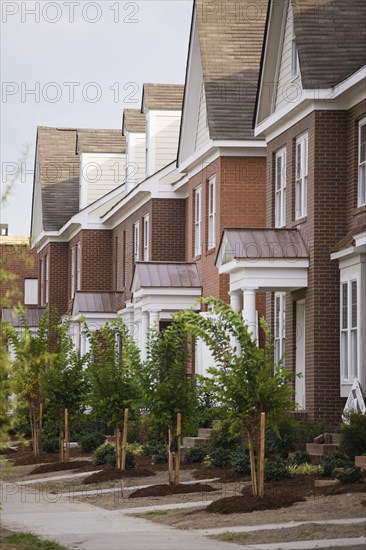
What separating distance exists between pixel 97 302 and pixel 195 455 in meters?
19.4

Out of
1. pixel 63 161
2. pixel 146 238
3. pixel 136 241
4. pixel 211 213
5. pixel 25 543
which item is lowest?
pixel 25 543

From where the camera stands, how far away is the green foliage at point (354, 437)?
19.4m

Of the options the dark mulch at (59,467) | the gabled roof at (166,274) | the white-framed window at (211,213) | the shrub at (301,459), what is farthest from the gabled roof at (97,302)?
the shrub at (301,459)

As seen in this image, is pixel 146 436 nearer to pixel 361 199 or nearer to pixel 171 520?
pixel 361 199

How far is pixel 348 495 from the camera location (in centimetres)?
1656

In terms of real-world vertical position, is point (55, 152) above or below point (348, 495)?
above

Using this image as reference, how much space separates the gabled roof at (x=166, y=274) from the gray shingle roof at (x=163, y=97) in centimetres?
690

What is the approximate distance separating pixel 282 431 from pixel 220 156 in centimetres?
944

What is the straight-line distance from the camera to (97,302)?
4284 cm

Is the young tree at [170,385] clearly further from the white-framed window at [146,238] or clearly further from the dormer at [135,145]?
the dormer at [135,145]

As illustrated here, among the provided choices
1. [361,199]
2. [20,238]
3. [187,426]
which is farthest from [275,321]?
[20,238]

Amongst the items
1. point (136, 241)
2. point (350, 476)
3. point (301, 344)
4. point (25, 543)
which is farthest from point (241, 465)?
point (136, 241)

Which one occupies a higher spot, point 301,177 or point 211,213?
point 211,213

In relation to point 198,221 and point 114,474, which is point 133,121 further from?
point 114,474
